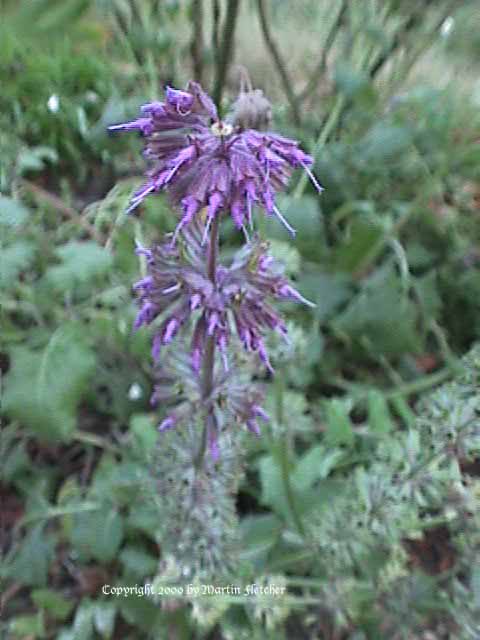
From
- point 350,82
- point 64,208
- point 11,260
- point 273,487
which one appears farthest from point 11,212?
point 350,82

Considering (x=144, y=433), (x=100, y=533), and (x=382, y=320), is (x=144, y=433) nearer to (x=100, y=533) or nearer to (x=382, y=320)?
(x=100, y=533)

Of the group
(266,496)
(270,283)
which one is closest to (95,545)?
(266,496)

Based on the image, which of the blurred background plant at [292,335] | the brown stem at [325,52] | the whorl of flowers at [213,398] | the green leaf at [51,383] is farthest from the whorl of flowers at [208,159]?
the brown stem at [325,52]

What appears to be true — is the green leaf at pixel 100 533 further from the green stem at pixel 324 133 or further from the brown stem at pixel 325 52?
the brown stem at pixel 325 52

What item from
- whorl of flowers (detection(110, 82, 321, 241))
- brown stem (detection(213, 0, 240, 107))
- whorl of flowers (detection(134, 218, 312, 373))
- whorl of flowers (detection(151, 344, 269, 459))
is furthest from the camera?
brown stem (detection(213, 0, 240, 107))

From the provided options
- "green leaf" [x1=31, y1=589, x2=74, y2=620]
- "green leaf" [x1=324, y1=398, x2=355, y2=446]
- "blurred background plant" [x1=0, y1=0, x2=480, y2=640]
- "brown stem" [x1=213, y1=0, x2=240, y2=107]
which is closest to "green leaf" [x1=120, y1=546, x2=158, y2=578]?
"blurred background plant" [x1=0, y1=0, x2=480, y2=640]

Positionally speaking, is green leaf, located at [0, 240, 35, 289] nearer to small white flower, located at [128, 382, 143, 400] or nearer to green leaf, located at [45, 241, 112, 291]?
green leaf, located at [45, 241, 112, 291]
